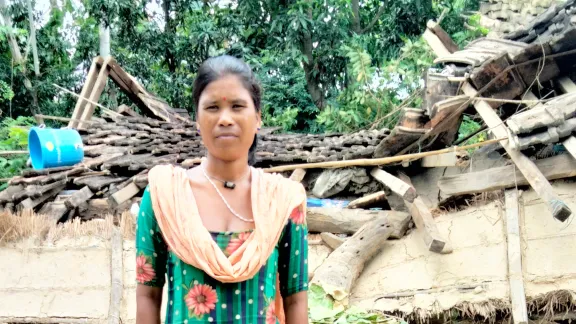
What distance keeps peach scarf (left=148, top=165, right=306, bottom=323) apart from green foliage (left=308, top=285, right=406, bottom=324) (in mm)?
2645

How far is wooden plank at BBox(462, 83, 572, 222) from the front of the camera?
4630 millimetres

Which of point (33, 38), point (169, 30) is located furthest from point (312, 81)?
point (33, 38)

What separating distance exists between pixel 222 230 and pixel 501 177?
4.21 m

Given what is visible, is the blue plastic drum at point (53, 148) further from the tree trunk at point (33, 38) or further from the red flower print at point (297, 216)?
the tree trunk at point (33, 38)

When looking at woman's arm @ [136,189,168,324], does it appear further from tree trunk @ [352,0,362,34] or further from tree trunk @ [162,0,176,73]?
tree trunk @ [352,0,362,34]

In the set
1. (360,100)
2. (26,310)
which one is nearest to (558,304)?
(26,310)

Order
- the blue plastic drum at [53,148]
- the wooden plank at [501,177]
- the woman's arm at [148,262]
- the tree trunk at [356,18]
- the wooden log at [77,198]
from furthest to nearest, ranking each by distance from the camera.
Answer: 1. the tree trunk at [356,18]
2. the blue plastic drum at [53,148]
3. the wooden log at [77,198]
4. the wooden plank at [501,177]
5. the woman's arm at [148,262]

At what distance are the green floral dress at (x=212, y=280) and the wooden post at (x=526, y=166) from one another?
337 cm

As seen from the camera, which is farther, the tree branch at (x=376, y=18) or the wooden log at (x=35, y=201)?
the tree branch at (x=376, y=18)

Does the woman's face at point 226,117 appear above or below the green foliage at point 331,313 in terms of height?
above

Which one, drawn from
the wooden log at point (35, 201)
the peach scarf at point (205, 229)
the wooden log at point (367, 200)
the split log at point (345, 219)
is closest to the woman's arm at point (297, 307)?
the peach scarf at point (205, 229)

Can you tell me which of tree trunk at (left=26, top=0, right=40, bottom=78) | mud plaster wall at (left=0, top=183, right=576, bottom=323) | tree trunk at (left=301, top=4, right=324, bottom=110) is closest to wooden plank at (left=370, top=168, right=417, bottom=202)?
mud plaster wall at (left=0, top=183, right=576, bottom=323)

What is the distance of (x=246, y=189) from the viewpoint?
6.22 feet

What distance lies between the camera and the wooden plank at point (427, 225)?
17.4 feet
